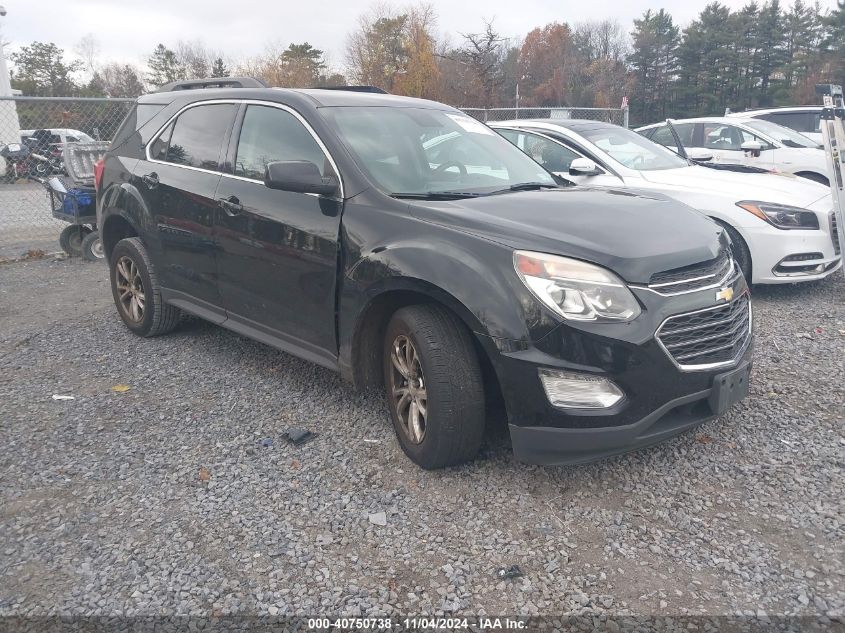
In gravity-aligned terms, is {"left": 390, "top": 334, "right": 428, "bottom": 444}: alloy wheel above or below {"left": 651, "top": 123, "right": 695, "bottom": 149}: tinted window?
below

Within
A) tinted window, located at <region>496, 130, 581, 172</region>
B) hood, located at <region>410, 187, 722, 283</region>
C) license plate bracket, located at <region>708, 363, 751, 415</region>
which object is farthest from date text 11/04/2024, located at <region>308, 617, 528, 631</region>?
tinted window, located at <region>496, 130, 581, 172</region>

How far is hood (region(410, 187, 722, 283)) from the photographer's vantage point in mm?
2885

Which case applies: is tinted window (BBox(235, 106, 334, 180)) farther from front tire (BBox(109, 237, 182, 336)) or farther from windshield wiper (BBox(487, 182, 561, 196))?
front tire (BBox(109, 237, 182, 336))

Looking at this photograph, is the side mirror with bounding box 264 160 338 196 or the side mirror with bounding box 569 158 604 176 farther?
the side mirror with bounding box 569 158 604 176

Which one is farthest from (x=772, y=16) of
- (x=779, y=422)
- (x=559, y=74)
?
(x=779, y=422)

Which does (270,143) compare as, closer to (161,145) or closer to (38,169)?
(161,145)

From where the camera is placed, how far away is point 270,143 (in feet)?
13.3

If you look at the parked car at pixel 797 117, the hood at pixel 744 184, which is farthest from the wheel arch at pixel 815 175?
the hood at pixel 744 184

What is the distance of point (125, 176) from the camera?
203 inches

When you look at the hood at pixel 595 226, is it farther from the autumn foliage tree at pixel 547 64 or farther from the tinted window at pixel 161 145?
the autumn foliage tree at pixel 547 64

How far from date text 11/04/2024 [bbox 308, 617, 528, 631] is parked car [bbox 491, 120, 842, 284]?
452cm

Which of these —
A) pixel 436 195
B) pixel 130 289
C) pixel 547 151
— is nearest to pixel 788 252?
pixel 547 151

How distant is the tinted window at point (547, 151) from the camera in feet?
22.7

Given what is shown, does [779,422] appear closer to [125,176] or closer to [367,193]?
[367,193]
